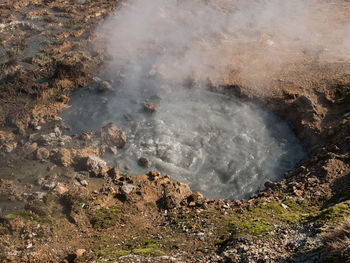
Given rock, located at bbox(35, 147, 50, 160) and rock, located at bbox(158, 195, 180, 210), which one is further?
rock, located at bbox(35, 147, 50, 160)

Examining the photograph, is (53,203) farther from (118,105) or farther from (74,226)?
(118,105)

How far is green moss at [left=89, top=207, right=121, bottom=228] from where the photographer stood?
613cm

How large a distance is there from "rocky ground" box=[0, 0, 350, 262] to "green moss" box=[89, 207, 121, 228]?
0.02 metres

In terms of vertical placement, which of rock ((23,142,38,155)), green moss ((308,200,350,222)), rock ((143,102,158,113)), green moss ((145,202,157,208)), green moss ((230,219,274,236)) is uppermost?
green moss ((308,200,350,222))

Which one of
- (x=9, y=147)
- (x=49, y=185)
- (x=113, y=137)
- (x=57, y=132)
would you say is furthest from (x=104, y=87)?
(x=49, y=185)

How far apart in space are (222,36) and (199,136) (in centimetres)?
581

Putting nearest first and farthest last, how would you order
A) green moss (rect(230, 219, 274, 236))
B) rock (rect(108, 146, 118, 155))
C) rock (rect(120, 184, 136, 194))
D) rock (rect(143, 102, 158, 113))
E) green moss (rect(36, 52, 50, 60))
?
green moss (rect(230, 219, 274, 236)), rock (rect(120, 184, 136, 194)), rock (rect(108, 146, 118, 155)), rock (rect(143, 102, 158, 113)), green moss (rect(36, 52, 50, 60))

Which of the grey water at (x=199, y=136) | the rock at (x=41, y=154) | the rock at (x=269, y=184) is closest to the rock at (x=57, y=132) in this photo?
the grey water at (x=199, y=136)

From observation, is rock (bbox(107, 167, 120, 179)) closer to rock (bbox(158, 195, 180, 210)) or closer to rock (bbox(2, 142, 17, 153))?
rock (bbox(158, 195, 180, 210))

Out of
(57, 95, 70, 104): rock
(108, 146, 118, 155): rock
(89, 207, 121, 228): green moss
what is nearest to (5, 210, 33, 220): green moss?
(89, 207, 121, 228): green moss

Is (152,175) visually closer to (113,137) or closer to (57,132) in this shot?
(113,137)

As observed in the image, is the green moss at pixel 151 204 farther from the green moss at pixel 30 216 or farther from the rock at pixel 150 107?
the rock at pixel 150 107

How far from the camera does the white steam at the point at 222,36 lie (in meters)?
11.3

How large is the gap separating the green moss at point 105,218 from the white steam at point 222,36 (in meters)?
5.65
